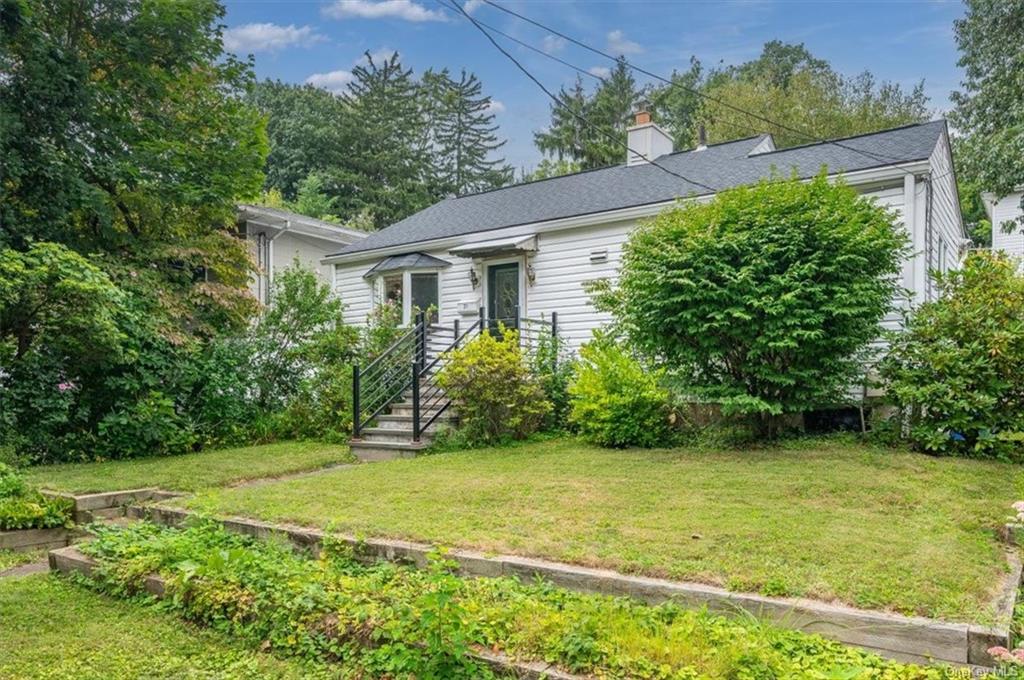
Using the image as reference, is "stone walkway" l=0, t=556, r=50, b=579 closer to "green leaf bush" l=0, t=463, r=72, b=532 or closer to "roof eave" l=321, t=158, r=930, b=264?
"green leaf bush" l=0, t=463, r=72, b=532

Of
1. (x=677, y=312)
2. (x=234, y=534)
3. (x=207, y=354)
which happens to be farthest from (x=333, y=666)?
(x=207, y=354)

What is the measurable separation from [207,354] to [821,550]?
8.71m

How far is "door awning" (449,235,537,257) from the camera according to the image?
10516 mm

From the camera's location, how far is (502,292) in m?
11.1

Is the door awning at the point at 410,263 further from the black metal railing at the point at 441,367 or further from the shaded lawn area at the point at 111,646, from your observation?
the shaded lawn area at the point at 111,646

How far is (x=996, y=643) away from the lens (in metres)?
2.52

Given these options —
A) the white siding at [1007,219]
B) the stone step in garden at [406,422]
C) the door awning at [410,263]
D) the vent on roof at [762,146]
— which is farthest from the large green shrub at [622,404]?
the white siding at [1007,219]

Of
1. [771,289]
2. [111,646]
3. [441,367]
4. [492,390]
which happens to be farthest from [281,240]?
[111,646]

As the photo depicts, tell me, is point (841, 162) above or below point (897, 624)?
above

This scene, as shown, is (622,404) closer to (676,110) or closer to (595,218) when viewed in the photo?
(595,218)

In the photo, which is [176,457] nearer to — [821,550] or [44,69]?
[44,69]

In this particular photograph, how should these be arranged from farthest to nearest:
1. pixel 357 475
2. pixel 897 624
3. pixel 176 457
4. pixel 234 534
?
1. pixel 176 457
2. pixel 357 475
3. pixel 234 534
4. pixel 897 624

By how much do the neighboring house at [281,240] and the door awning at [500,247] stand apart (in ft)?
13.4

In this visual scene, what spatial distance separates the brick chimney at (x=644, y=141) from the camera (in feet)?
40.9
